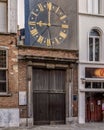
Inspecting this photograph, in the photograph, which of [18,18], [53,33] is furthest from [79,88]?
[18,18]

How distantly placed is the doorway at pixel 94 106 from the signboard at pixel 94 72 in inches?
47.6

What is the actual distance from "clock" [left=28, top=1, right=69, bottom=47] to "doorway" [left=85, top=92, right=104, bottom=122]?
459 cm

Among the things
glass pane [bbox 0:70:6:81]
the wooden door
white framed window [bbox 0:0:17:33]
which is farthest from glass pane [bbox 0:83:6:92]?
the wooden door

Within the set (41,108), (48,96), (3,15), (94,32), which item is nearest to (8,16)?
(3,15)

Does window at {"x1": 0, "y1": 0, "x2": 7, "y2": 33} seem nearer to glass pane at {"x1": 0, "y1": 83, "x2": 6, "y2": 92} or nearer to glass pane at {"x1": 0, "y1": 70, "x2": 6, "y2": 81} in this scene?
glass pane at {"x1": 0, "y1": 70, "x2": 6, "y2": 81}

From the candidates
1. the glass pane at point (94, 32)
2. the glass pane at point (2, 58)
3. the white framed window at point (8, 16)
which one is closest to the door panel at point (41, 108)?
the glass pane at point (2, 58)

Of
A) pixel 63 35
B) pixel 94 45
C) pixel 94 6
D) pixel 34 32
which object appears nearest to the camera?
pixel 34 32

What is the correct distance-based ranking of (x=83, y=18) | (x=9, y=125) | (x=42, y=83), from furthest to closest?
1. (x=83, y=18)
2. (x=42, y=83)
3. (x=9, y=125)

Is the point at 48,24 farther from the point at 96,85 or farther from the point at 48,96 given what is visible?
the point at 96,85

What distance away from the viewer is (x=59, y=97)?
3250 centimetres

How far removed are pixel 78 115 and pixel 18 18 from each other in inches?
307

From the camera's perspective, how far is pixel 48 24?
32.1 meters

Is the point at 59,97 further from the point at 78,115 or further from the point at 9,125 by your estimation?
the point at 9,125

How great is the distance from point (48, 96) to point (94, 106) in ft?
12.8
